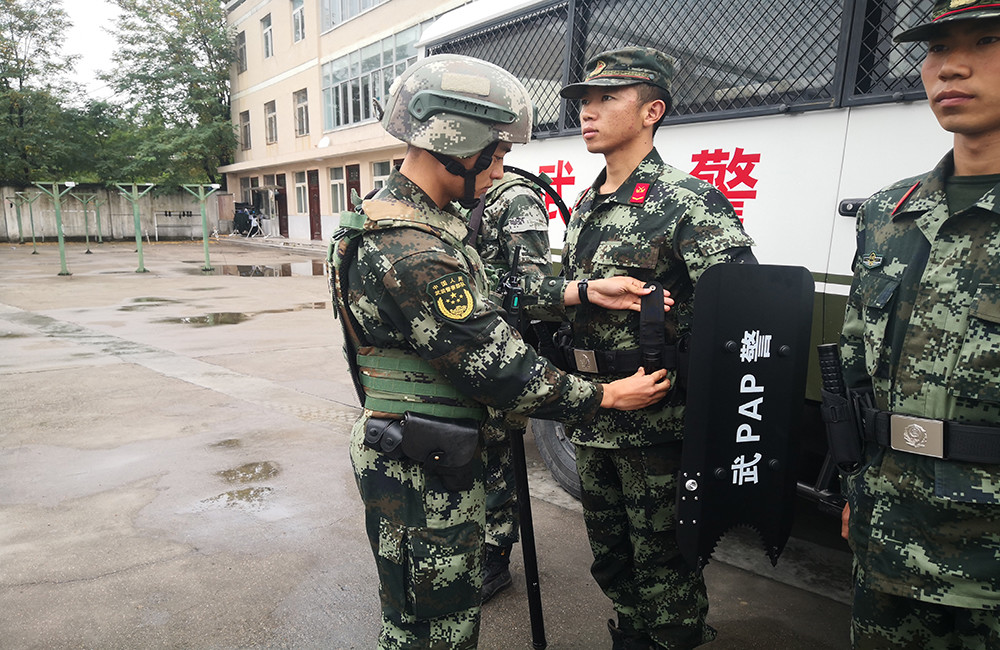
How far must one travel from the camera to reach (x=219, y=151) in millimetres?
32500

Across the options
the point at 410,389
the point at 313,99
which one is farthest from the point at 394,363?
the point at 313,99

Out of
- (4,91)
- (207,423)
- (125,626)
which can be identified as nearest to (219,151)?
(4,91)

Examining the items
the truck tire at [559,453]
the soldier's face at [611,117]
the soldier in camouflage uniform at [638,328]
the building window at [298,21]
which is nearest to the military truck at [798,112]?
the soldier in camouflage uniform at [638,328]

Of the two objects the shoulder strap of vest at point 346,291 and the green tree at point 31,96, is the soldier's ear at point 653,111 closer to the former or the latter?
the shoulder strap of vest at point 346,291

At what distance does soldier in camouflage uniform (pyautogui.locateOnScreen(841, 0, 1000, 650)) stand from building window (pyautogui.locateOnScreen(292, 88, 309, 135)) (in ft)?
89.1

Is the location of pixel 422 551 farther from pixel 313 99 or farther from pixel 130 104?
pixel 130 104

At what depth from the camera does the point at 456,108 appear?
1.60m

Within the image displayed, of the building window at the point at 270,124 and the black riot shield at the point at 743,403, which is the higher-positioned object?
the building window at the point at 270,124

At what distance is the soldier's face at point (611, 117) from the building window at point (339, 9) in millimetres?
21008

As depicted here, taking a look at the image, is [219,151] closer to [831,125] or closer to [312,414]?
[312,414]

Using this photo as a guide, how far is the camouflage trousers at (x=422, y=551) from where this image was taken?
5.31 feet

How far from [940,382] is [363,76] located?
75.1 ft

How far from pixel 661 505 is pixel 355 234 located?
3.97 ft

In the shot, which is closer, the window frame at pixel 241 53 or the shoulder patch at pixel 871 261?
the shoulder patch at pixel 871 261
